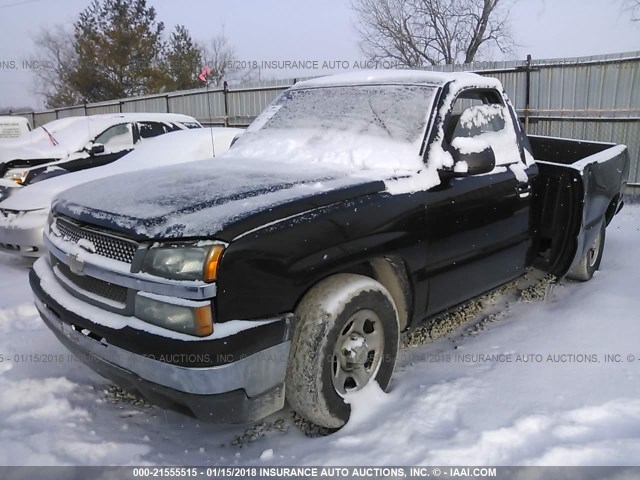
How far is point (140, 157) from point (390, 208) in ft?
14.4

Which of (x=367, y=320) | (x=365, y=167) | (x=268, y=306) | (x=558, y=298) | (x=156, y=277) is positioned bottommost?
(x=558, y=298)

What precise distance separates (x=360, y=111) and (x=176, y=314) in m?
2.00

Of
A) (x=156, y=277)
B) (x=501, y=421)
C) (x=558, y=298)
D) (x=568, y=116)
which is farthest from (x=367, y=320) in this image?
(x=568, y=116)

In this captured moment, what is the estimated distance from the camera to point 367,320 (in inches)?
106

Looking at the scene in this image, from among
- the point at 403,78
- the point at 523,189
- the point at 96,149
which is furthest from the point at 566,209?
the point at 96,149

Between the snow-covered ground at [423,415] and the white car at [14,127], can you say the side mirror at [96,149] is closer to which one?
the snow-covered ground at [423,415]

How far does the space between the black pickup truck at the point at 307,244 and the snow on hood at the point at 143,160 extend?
2419 millimetres

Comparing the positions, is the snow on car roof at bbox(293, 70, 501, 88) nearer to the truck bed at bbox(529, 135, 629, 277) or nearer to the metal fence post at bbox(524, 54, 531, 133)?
the truck bed at bbox(529, 135, 629, 277)

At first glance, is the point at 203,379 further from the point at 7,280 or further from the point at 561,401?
the point at 7,280

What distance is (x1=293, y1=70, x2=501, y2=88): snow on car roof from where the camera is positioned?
3.48 metres

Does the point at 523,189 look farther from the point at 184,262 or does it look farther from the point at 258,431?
the point at 184,262

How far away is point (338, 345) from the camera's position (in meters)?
2.56

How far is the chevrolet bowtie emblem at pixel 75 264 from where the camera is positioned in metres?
2.48

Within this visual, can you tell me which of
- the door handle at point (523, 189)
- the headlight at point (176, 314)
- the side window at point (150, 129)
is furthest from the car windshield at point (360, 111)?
the side window at point (150, 129)
